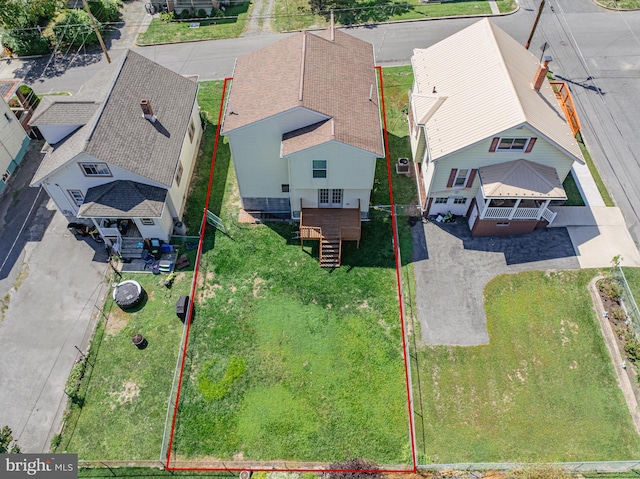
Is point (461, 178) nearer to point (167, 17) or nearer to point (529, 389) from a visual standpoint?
point (529, 389)

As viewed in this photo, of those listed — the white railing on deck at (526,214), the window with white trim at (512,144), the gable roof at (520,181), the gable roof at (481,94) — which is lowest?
the white railing on deck at (526,214)

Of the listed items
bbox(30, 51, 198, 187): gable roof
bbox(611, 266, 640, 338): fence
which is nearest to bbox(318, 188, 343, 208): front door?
bbox(30, 51, 198, 187): gable roof

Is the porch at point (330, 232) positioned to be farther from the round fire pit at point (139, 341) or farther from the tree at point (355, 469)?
the tree at point (355, 469)

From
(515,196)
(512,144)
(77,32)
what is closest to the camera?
(515,196)

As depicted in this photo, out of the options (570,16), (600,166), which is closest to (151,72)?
(600,166)

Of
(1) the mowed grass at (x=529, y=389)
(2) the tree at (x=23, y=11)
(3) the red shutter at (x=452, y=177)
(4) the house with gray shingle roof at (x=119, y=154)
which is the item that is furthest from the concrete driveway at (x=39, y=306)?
(3) the red shutter at (x=452, y=177)

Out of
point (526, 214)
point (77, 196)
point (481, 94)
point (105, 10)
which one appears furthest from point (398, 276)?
point (105, 10)

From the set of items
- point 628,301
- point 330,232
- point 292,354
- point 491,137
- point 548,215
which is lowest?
point 292,354

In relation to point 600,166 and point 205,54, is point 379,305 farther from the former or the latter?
point 205,54
